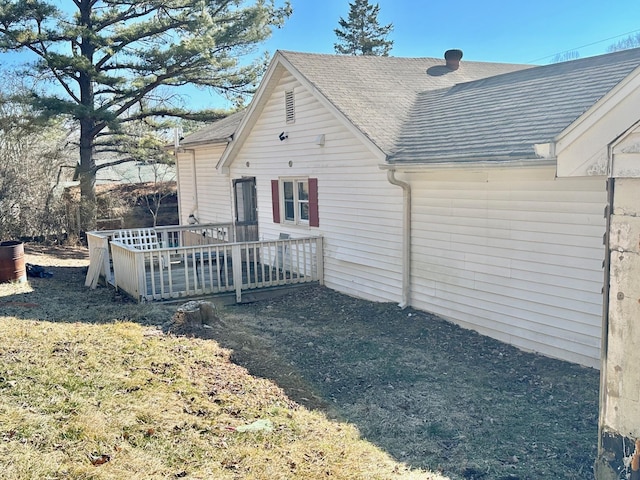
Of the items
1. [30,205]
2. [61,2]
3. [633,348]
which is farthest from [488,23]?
[633,348]

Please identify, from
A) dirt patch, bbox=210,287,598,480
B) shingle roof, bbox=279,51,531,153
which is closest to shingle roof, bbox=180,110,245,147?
shingle roof, bbox=279,51,531,153

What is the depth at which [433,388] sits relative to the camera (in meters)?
5.69

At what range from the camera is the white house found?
19.8 ft

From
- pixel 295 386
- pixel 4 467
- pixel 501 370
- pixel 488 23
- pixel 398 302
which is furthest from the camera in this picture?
pixel 488 23

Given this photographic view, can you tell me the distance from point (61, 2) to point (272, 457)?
18.7 m

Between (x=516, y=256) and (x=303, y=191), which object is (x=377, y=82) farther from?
(x=516, y=256)

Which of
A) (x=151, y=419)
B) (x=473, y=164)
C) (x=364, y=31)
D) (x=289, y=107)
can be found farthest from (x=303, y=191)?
(x=364, y=31)

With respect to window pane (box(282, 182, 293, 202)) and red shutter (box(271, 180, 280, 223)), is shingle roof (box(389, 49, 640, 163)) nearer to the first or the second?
window pane (box(282, 182, 293, 202))

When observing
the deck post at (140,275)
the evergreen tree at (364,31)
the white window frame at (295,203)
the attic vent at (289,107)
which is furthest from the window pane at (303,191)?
the evergreen tree at (364,31)

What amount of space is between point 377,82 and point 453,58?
3.45 metres

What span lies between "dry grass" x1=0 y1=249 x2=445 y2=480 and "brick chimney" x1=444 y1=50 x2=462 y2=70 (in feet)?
33.5

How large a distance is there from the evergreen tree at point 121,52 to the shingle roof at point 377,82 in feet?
26.3

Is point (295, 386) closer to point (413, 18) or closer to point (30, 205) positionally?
point (30, 205)

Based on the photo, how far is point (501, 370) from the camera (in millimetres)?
6270
